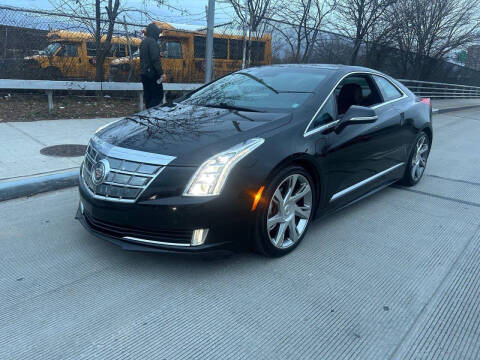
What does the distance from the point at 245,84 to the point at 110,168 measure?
1.90 meters

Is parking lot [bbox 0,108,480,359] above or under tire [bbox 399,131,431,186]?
under

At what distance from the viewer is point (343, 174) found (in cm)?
362

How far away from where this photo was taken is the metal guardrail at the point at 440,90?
56.6 ft

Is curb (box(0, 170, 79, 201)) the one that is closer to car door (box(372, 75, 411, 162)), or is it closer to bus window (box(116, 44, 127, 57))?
car door (box(372, 75, 411, 162))

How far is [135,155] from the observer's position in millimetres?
2781

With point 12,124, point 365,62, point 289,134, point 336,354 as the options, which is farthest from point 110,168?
point 365,62

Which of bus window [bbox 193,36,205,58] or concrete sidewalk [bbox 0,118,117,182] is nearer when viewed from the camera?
concrete sidewalk [bbox 0,118,117,182]

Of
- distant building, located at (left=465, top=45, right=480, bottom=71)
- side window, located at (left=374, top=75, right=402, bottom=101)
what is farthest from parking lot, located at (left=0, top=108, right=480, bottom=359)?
distant building, located at (left=465, top=45, right=480, bottom=71)

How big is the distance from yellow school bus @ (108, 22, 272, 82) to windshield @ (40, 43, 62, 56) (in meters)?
1.59

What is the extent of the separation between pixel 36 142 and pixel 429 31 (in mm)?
17859

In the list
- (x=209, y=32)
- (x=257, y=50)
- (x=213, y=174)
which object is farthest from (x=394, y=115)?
→ (x=257, y=50)

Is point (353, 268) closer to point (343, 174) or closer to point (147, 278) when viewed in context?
point (343, 174)

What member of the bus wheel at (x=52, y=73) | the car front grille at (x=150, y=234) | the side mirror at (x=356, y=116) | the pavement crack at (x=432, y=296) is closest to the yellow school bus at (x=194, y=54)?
the bus wheel at (x=52, y=73)

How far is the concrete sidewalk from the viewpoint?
16.0 feet
